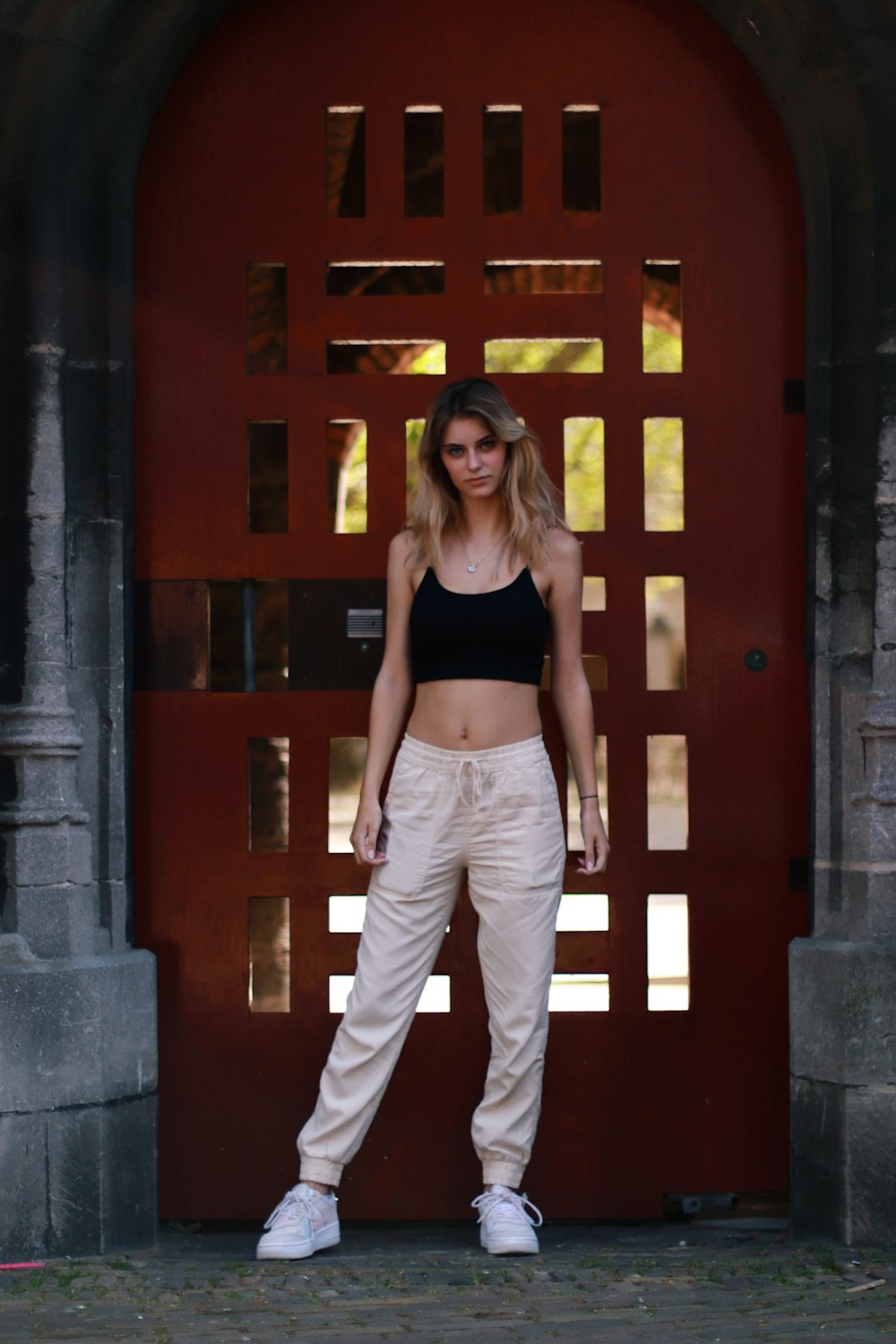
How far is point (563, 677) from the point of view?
176 inches

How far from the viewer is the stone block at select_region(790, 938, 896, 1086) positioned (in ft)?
14.5

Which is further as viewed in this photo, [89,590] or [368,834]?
[89,590]

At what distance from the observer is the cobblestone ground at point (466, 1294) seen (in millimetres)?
3746

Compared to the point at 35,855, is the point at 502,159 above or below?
above

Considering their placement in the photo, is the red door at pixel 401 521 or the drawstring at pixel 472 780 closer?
the drawstring at pixel 472 780

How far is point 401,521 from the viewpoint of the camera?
15.9ft

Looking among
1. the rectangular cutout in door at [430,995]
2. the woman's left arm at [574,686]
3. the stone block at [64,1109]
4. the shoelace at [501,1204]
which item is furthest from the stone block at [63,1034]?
the woman's left arm at [574,686]

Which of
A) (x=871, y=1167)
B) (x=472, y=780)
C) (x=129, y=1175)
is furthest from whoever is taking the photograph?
(x=129, y=1175)

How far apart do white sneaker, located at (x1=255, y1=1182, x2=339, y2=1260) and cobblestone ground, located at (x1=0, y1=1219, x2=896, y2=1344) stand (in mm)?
45

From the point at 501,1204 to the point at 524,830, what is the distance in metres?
0.98

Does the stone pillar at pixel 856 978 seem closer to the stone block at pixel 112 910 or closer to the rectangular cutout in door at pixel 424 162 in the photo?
the rectangular cutout in door at pixel 424 162

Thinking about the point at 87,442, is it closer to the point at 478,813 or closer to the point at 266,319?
the point at 266,319

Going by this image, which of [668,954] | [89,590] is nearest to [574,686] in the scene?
[668,954]

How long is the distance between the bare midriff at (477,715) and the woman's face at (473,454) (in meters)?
0.51
